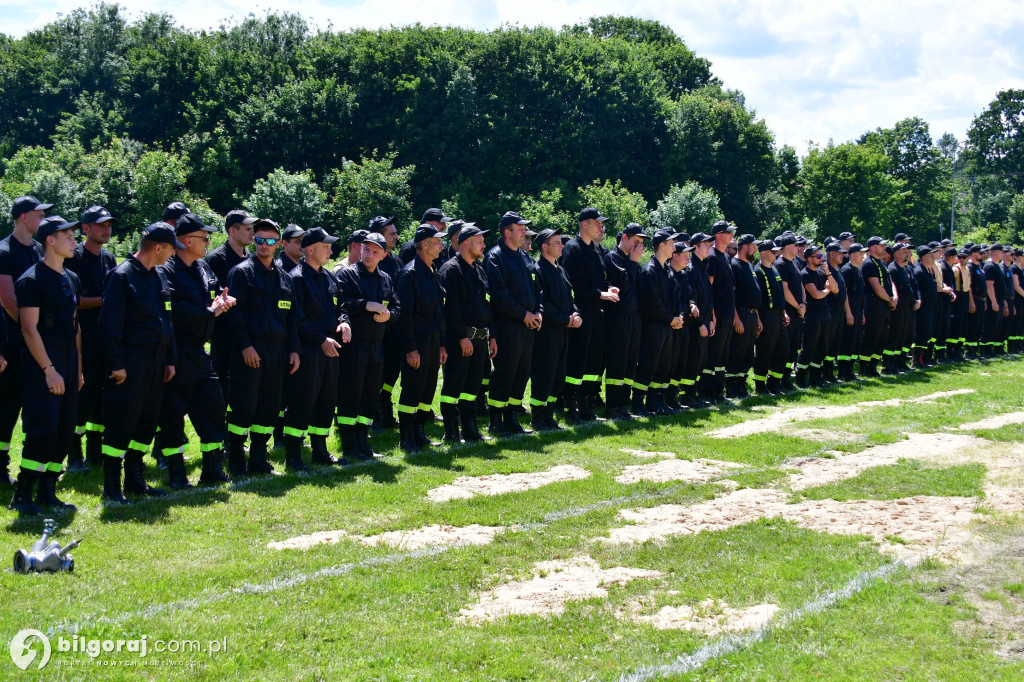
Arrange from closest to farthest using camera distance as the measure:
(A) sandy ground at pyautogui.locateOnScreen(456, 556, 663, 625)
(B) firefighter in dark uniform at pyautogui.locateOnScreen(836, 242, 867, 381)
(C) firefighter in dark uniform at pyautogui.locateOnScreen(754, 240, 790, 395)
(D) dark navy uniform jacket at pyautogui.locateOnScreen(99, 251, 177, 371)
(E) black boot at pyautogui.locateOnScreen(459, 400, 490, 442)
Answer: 1. (A) sandy ground at pyautogui.locateOnScreen(456, 556, 663, 625)
2. (D) dark navy uniform jacket at pyautogui.locateOnScreen(99, 251, 177, 371)
3. (E) black boot at pyautogui.locateOnScreen(459, 400, 490, 442)
4. (C) firefighter in dark uniform at pyautogui.locateOnScreen(754, 240, 790, 395)
5. (B) firefighter in dark uniform at pyautogui.locateOnScreen(836, 242, 867, 381)

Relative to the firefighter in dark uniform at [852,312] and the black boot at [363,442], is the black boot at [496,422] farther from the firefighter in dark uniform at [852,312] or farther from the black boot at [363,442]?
the firefighter in dark uniform at [852,312]

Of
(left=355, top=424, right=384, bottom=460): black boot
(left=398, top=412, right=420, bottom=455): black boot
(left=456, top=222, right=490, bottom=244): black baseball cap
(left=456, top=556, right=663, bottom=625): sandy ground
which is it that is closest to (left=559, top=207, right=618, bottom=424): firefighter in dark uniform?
(left=456, top=222, right=490, bottom=244): black baseball cap

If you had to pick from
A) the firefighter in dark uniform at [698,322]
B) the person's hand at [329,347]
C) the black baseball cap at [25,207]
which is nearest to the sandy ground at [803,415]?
the firefighter in dark uniform at [698,322]

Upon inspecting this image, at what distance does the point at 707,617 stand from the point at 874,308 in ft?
43.9

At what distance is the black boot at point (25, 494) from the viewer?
23.4 feet

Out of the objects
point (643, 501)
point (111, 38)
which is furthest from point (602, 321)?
point (111, 38)

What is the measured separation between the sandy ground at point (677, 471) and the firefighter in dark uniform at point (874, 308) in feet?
29.1

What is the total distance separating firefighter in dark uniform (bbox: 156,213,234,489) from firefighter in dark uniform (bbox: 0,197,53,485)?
1096mm

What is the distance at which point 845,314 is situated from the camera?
16344mm

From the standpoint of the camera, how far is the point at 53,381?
7090mm

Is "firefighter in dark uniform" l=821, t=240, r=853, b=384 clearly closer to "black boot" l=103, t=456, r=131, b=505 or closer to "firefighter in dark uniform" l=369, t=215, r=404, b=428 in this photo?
"firefighter in dark uniform" l=369, t=215, r=404, b=428

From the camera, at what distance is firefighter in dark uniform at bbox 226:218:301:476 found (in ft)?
28.2

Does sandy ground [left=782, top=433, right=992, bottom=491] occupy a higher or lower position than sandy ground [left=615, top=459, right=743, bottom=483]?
lower

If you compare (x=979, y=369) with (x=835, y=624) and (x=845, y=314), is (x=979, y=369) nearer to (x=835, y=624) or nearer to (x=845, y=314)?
(x=845, y=314)
